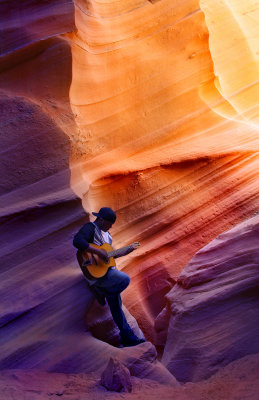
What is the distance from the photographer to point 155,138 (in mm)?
6133

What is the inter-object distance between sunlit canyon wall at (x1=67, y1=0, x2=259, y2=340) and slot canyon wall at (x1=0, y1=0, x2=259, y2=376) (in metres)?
0.02

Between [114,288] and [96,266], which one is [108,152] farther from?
[114,288]

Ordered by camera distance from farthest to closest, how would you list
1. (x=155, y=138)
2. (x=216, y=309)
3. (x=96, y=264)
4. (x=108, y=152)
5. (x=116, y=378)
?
(x=155, y=138), (x=108, y=152), (x=216, y=309), (x=96, y=264), (x=116, y=378)

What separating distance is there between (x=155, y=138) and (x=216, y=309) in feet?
8.61

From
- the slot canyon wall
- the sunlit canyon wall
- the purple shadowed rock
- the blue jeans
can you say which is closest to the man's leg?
the blue jeans

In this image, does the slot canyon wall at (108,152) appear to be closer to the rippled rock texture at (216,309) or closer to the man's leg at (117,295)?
the man's leg at (117,295)

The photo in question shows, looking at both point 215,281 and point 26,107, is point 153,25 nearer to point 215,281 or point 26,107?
point 26,107

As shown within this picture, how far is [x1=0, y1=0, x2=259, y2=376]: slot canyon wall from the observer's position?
435 cm

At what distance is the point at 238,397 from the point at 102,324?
161 centimetres

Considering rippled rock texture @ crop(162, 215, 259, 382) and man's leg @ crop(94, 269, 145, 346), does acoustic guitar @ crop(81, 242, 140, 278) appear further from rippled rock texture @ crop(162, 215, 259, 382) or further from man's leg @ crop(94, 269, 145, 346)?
rippled rock texture @ crop(162, 215, 259, 382)

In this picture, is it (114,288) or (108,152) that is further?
(108,152)

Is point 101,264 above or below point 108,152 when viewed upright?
below

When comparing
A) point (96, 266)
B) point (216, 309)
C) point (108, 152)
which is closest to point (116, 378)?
point (96, 266)

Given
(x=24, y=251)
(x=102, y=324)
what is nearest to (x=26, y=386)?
(x=102, y=324)
